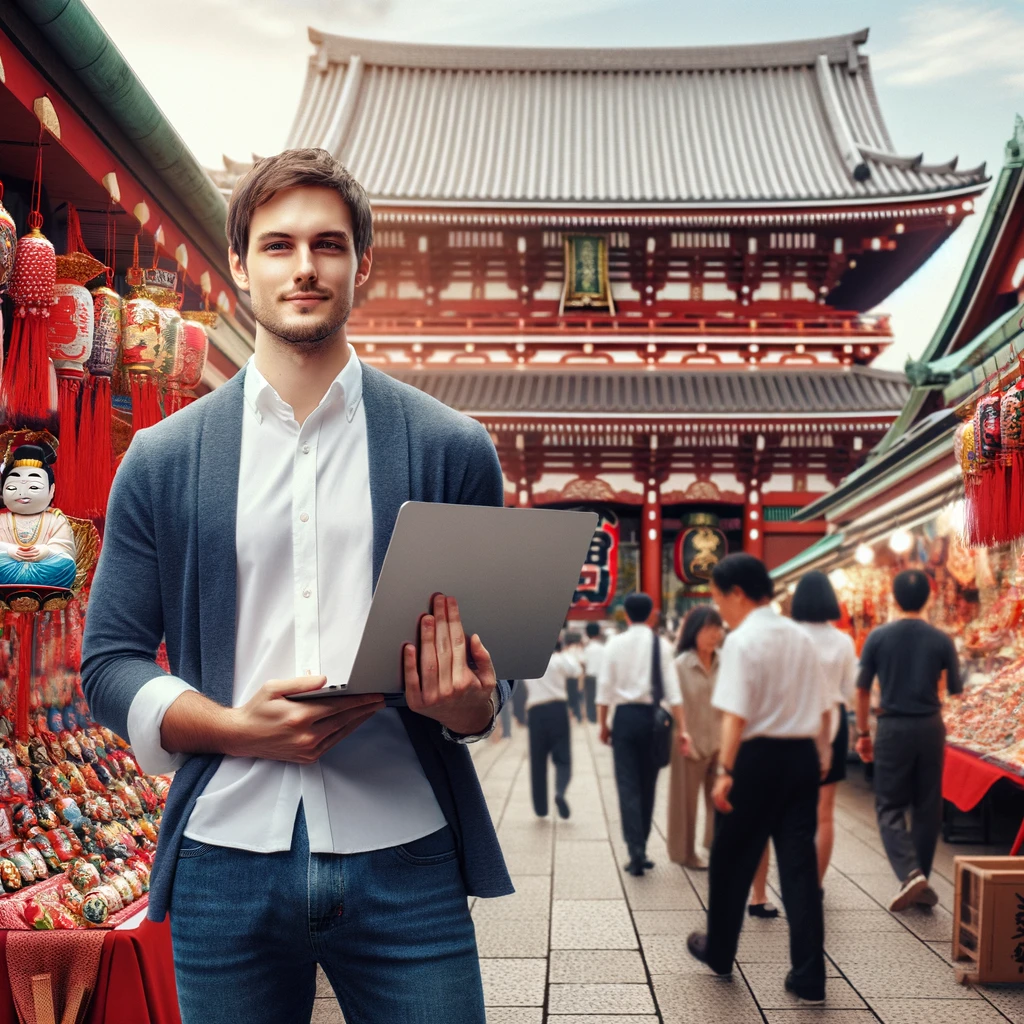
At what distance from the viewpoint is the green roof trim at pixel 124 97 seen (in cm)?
299

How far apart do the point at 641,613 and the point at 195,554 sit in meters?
5.42

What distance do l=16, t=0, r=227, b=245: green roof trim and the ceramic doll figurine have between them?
1.21m

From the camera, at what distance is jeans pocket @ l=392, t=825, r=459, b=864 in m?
1.50

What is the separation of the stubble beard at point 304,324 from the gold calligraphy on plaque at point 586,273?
45.7ft

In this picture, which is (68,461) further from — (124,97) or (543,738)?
(543,738)

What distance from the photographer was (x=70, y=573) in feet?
9.58

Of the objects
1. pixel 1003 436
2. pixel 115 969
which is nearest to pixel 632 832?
pixel 1003 436

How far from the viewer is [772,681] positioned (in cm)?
427

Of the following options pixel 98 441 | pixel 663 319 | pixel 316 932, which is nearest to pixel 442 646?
pixel 316 932

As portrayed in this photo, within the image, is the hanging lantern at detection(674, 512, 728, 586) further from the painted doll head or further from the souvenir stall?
the painted doll head

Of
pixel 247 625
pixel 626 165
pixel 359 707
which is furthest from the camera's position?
pixel 626 165

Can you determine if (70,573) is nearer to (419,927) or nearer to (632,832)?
(419,927)

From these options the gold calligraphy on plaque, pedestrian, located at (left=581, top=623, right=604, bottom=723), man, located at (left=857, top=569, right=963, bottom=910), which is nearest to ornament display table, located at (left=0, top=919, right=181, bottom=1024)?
man, located at (left=857, top=569, right=963, bottom=910)

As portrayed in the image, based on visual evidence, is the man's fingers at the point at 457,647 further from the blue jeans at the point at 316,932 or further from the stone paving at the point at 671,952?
the stone paving at the point at 671,952
